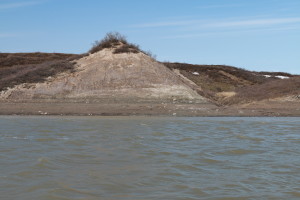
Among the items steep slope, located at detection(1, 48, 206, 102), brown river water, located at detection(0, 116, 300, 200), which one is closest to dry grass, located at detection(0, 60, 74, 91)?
steep slope, located at detection(1, 48, 206, 102)

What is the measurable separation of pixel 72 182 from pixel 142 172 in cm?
145

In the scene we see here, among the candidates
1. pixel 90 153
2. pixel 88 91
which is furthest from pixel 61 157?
pixel 88 91

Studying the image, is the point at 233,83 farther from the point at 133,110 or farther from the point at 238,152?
the point at 238,152

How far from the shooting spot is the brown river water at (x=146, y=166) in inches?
262

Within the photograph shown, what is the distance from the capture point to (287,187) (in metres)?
7.04

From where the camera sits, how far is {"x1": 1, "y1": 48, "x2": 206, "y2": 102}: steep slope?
28.8 meters

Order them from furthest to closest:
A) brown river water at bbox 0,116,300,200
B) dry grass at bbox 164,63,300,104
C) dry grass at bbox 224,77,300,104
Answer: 1. dry grass at bbox 164,63,300,104
2. dry grass at bbox 224,77,300,104
3. brown river water at bbox 0,116,300,200

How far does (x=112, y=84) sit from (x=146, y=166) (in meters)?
22.3

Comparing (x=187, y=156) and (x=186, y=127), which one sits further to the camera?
(x=186, y=127)

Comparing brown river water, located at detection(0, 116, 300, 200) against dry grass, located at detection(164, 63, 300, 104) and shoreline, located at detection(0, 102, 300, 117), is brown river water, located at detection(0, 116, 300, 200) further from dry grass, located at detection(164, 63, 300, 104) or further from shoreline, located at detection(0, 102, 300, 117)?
dry grass, located at detection(164, 63, 300, 104)

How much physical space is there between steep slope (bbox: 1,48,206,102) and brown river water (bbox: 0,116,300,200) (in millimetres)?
14314

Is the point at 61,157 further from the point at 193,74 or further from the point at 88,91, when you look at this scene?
the point at 193,74

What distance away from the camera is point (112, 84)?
30.7 m

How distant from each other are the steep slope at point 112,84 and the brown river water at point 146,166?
14314 millimetres
